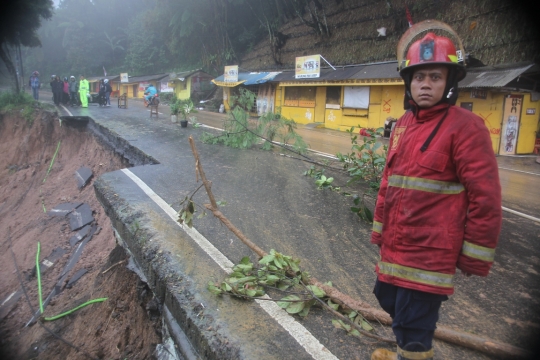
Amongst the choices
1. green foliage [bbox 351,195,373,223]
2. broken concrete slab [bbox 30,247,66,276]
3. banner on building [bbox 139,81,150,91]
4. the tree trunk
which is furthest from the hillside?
the tree trunk

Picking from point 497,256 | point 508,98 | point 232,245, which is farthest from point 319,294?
point 508,98

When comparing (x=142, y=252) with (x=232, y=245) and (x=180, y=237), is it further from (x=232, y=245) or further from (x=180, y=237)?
(x=232, y=245)

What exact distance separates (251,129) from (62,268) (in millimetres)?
5572

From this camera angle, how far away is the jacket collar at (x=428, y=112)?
196cm

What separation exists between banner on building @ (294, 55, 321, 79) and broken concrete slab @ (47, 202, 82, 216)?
573 inches

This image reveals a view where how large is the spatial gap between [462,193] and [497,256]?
272 centimetres

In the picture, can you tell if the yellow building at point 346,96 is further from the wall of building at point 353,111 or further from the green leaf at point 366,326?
the green leaf at point 366,326

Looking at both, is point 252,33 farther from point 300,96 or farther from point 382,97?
point 382,97

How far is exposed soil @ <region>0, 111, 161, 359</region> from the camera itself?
170 inches

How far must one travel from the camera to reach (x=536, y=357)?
2357 mm

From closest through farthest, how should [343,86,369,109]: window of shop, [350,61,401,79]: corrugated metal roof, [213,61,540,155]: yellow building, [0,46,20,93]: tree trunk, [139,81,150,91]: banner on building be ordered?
[213,61,540,155]: yellow building < [350,61,401,79]: corrugated metal roof < [343,86,369,109]: window of shop < [0,46,20,93]: tree trunk < [139,81,150,91]: banner on building

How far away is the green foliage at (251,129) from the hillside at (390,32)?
8672 millimetres

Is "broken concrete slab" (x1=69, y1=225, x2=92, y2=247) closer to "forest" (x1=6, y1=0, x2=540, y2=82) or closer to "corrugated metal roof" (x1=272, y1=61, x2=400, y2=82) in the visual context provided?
"corrugated metal roof" (x1=272, y1=61, x2=400, y2=82)

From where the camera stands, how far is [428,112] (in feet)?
6.54
